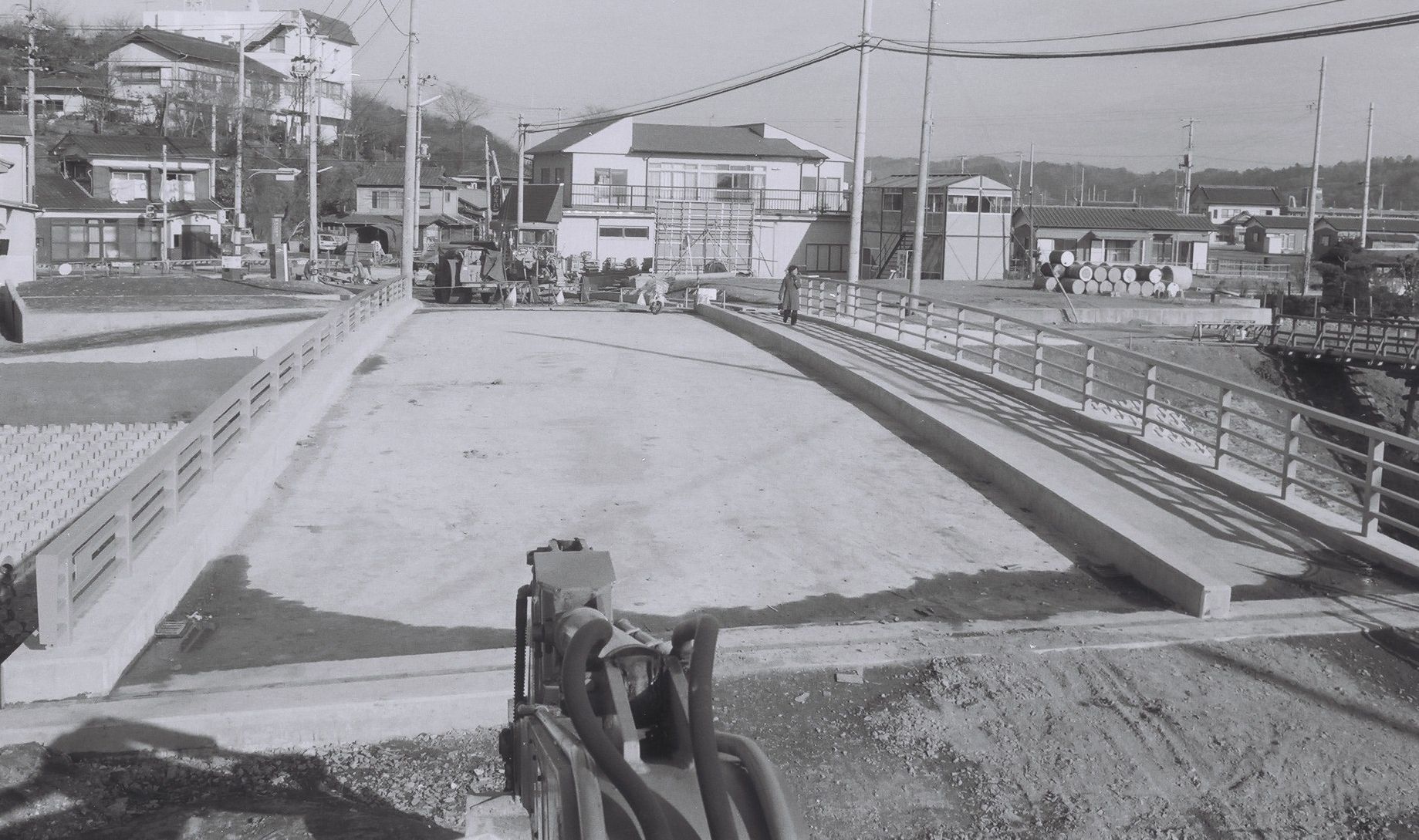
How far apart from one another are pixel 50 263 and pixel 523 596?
64270mm

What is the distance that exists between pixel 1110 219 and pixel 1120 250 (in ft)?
6.56

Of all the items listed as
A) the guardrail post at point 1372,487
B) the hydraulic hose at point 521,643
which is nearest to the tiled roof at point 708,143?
the guardrail post at point 1372,487

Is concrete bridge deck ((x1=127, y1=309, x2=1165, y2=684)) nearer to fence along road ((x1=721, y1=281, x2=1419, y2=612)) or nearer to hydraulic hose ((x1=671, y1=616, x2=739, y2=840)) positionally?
fence along road ((x1=721, y1=281, x2=1419, y2=612))

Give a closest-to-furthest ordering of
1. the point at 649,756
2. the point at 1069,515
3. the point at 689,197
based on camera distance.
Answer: the point at 649,756 < the point at 1069,515 < the point at 689,197

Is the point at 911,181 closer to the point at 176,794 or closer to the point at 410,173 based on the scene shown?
the point at 410,173

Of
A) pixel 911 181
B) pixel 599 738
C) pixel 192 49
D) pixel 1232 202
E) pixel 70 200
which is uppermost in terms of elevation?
pixel 192 49

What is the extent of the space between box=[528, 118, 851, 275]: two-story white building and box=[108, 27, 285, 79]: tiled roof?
40.8 m

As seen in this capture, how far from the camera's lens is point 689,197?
7369 centimetres

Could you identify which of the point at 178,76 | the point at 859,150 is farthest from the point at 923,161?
the point at 178,76

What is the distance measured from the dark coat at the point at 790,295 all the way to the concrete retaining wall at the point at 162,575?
14473 mm

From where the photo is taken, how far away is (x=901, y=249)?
70.8 m

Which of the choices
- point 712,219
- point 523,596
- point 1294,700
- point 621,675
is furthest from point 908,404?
point 712,219

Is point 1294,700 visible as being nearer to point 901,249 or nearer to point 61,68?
point 901,249

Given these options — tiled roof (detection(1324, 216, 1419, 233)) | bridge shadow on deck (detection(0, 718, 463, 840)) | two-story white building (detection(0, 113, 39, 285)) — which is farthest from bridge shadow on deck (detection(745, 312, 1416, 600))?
tiled roof (detection(1324, 216, 1419, 233))
